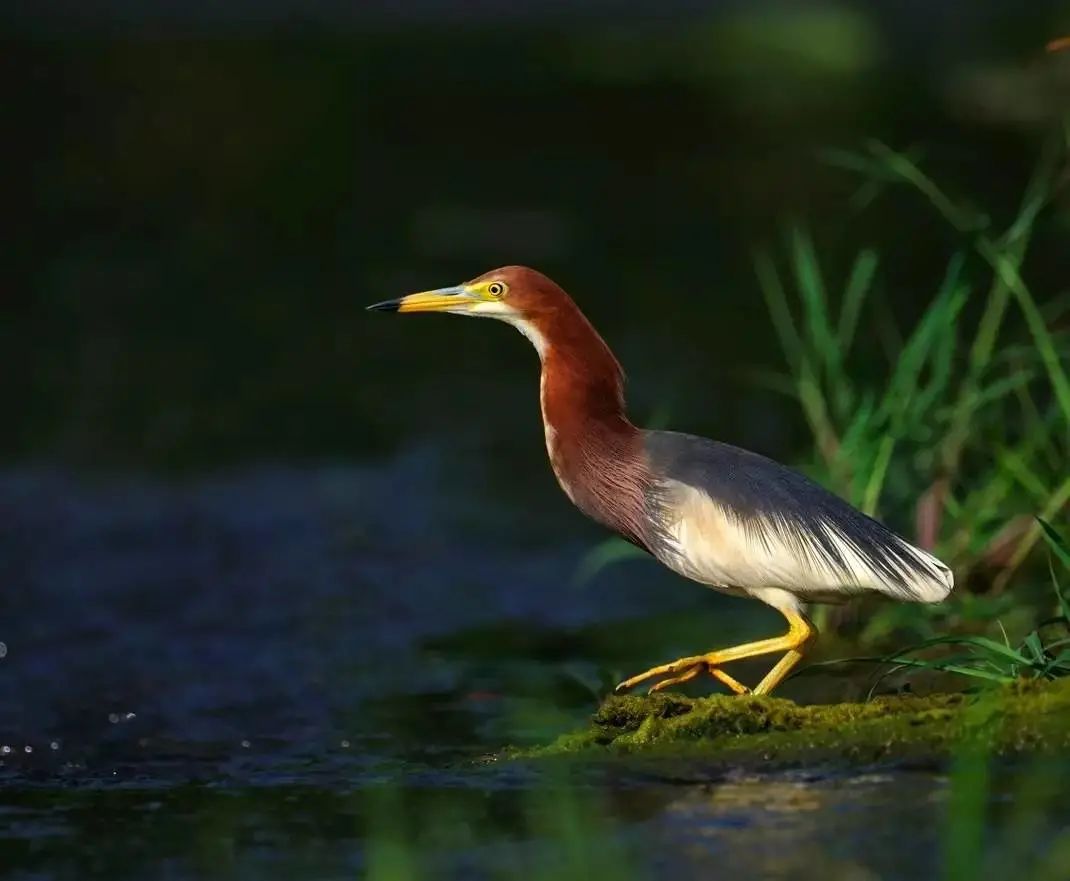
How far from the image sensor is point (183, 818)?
578cm

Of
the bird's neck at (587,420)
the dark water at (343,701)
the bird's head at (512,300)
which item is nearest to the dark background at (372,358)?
the dark water at (343,701)

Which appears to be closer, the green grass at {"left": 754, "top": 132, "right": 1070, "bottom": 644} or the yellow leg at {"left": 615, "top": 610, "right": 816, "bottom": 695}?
the yellow leg at {"left": 615, "top": 610, "right": 816, "bottom": 695}

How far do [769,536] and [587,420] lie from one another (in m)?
0.64

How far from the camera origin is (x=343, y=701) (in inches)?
299

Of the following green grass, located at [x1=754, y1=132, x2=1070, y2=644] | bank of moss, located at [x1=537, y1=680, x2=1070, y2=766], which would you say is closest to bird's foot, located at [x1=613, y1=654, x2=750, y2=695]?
bank of moss, located at [x1=537, y1=680, x2=1070, y2=766]

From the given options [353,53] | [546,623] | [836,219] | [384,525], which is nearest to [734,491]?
[546,623]

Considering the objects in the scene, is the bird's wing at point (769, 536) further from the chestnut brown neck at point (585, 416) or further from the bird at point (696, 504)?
the chestnut brown neck at point (585, 416)

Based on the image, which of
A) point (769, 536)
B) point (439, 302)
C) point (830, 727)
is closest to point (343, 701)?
point (439, 302)

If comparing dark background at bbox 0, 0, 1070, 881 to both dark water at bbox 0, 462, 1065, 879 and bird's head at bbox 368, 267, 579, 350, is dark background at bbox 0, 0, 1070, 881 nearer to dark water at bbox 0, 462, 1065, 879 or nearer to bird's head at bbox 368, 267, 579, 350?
dark water at bbox 0, 462, 1065, 879

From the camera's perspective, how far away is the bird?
6.32 meters

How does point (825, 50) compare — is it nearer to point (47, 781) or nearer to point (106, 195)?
point (106, 195)

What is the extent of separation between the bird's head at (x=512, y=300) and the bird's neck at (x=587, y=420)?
0.14ft

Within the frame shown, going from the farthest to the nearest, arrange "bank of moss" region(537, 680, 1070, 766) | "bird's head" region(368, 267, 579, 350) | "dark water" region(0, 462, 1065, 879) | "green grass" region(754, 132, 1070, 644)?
"green grass" region(754, 132, 1070, 644)
"bird's head" region(368, 267, 579, 350)
"bank of moss" region(537, 680, 1070, 766)
"dark water" region(0, 462, 1065, 879)

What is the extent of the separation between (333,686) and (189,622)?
1163 millimetres
